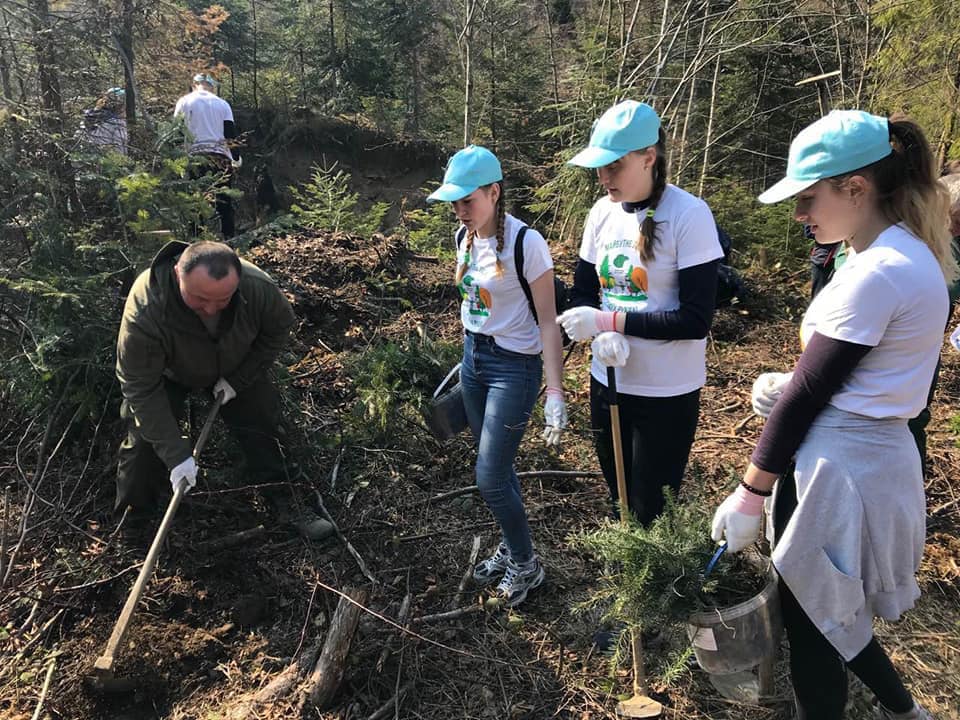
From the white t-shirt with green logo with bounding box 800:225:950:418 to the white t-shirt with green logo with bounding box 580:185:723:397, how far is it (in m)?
0.58

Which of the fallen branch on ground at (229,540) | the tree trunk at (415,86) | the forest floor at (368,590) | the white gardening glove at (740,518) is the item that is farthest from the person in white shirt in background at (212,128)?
the tree trunk at (415,86)

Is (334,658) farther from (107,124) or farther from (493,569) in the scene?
(107,124)

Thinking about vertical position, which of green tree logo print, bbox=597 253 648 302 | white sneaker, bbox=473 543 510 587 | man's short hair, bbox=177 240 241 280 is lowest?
white sneaker, bbox=473 543 510 587

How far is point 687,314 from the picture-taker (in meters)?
2.14

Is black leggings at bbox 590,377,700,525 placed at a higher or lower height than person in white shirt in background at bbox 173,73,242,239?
lower

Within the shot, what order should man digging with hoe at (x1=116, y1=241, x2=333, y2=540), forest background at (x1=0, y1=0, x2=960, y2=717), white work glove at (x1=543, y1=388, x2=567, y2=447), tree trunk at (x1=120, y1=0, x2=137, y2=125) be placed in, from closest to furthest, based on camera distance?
white work glove at (x1=543, y1=388, x2=567, y2=447) → man digging with hoe at (x1=116, y1=241, x2=333, y2=540) → forest background at (x1=0, y1=0, x2=960, y2=717) → tree trunk at (x1=120, y1=0, x2=137, y2=125)

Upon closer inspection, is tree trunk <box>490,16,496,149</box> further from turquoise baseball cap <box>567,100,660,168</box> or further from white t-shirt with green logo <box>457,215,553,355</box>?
turquoise baseball cap <box>567,100,660,168</box>

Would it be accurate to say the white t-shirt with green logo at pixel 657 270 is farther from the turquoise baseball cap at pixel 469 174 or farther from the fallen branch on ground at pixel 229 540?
the fallen branch on ground at pixel 229 540

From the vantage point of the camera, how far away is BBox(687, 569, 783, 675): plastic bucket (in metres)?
2.00

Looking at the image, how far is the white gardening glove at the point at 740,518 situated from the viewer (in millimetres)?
1833

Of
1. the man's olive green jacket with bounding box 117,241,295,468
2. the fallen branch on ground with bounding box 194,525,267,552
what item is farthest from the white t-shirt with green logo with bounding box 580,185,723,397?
the fallen branch on ground with bounding box 194,525,267,552

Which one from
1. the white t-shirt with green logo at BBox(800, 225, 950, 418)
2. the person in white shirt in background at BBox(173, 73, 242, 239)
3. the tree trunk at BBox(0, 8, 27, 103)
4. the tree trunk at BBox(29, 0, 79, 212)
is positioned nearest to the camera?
the white t-shirt with green logo at BBox(800, 225, 950, 418)

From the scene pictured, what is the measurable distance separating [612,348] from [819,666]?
1.14m

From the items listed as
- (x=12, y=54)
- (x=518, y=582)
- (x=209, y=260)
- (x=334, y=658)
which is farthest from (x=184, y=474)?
(x=12, y=54)
